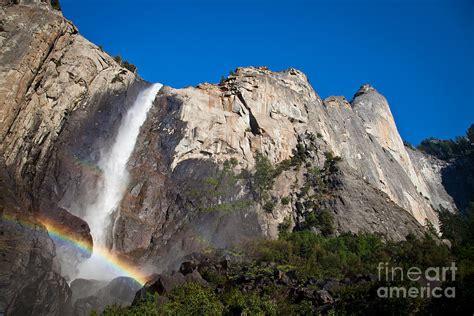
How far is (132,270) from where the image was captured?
112ft

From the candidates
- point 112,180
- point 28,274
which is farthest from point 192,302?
point 112,180

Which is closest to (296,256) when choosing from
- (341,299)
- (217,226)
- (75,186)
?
(217,226)

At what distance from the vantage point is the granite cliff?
101ft

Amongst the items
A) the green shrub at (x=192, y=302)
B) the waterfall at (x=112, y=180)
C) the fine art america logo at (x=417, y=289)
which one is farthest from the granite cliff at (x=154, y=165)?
the fine art america logo at (x=417, y=289)

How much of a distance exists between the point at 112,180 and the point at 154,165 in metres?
4.73

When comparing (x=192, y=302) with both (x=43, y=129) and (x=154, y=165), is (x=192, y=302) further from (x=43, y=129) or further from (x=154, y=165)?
(x=154, y=165)

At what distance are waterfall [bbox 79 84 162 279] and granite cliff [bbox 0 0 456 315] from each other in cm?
69

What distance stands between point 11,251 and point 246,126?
34.5 m

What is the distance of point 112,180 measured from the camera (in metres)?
40.8

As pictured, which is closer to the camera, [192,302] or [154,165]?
[192,302]

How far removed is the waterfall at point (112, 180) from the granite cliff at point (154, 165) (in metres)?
0.69

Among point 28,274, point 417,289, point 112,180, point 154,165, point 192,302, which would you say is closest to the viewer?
point 417,289

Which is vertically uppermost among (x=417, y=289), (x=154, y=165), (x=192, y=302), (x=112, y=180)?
(x=154, y=165)

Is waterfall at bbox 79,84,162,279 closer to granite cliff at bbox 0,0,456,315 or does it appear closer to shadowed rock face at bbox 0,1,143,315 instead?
granite cliff at bbox 0,0,456,315
